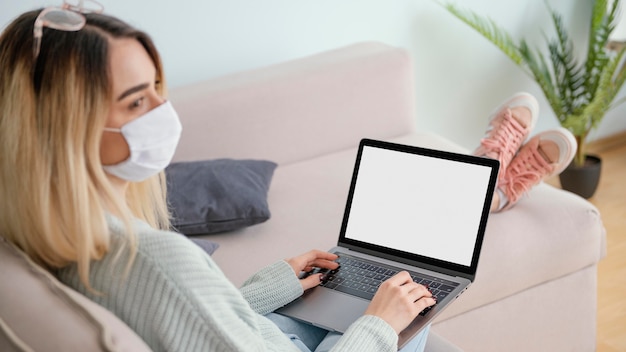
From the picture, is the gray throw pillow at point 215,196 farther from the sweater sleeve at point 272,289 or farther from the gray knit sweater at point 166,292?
the gray knit sweater at point 166,292

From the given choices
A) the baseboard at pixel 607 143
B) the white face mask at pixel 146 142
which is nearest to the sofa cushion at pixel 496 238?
the white face mask at pixel 146 142

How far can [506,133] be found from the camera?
2.44 metres

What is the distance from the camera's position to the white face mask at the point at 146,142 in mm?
1176

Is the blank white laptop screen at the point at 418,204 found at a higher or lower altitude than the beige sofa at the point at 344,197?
higher

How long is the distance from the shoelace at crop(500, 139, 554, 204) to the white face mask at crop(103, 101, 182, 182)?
4.22 ft

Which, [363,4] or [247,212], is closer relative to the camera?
[247,212]

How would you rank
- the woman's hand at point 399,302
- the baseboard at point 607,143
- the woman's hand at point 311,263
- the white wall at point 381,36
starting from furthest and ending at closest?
1. the baseboard at point 607,143
2. the white wall at point 381,36
3. the woman's hand at point 311,263
4. the woman's hand at point 399,302

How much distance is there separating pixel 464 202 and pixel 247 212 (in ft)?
2.10

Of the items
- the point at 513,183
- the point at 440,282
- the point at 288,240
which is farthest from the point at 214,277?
the point at 513,183

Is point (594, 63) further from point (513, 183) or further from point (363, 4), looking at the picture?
point (513, 183)

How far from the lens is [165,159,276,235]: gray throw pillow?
218cm

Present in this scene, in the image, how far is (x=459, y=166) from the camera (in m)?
1.79

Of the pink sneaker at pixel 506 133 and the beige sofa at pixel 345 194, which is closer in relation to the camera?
the beige sofa at pixel 345 194

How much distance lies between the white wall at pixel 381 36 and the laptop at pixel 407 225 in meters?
1.05
